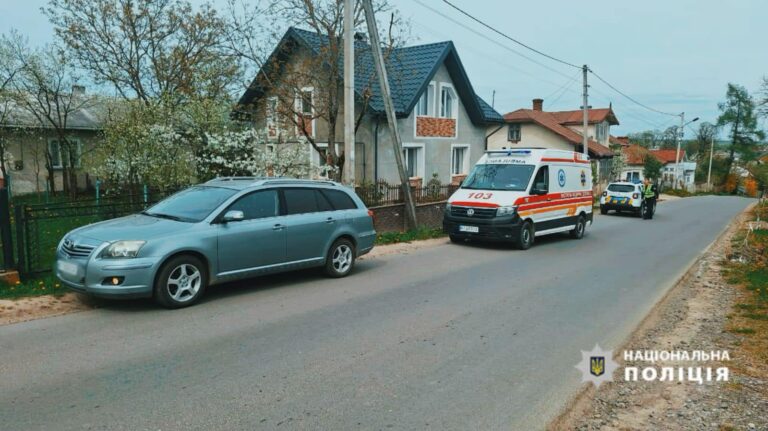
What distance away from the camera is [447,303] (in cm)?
780

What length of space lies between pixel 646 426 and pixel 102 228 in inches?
253

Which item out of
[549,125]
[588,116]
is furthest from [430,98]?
[588,116]

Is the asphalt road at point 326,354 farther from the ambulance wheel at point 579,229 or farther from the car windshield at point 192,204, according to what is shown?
the ambulance wheel at point 579,229

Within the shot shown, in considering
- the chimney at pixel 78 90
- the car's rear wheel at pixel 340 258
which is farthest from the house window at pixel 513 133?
the car's rear wheel at pixel 340 258

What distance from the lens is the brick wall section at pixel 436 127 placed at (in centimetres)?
2342

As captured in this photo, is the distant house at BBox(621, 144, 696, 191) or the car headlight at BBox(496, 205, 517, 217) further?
the distant house at BBox(621, 144, 696, 191)

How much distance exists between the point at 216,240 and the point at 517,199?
792 cm

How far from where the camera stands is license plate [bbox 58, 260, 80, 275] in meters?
6.81

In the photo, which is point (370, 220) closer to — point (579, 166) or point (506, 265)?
point (506, 265)

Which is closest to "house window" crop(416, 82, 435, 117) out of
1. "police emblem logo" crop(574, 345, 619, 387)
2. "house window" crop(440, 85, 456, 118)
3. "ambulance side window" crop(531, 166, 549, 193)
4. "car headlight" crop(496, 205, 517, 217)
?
"house window" crop(440, 85, 456, 118)

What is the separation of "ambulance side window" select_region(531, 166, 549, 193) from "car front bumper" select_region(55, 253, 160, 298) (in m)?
9.67

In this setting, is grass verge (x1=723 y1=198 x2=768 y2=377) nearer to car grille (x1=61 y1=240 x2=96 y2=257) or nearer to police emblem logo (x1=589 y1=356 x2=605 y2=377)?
police emblem logo (x1=589 y1=356 x2=605 y2=377)

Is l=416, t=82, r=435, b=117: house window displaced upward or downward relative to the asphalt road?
upward

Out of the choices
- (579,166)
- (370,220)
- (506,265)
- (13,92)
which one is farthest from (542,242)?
(13,92)
